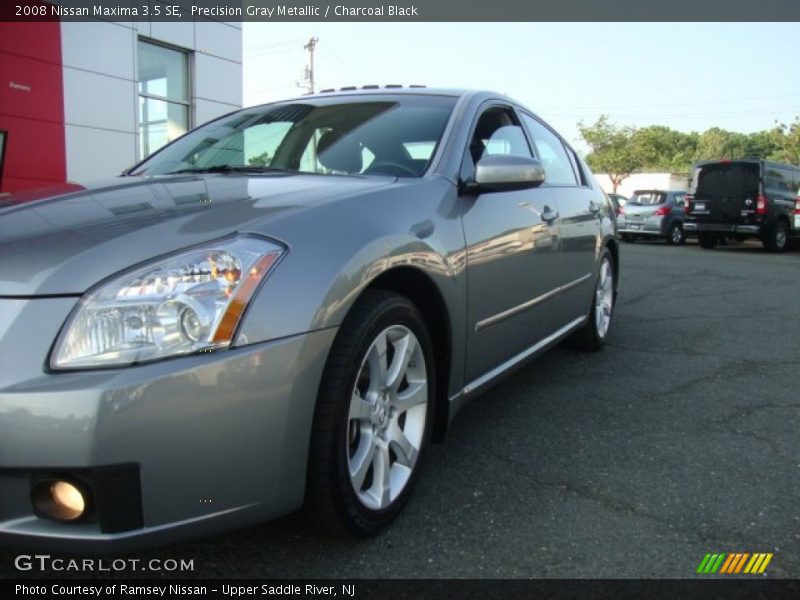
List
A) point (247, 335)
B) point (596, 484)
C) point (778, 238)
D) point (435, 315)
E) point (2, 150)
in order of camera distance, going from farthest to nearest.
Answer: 1. point (778, 238)
2. point (2, 150)
3. point (596, 484)
4. point (435, 315)
5. point (247, 335)

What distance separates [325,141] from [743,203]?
47.5ft

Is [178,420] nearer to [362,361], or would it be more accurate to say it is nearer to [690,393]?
[362,361]

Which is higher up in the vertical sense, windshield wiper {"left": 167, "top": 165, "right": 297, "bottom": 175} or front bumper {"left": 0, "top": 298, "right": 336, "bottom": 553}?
windshield wiper {"left": 167, "top": 165, "right": 297, "bottom": 175}

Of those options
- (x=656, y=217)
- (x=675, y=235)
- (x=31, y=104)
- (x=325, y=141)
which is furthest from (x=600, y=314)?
(x=675, y=235)

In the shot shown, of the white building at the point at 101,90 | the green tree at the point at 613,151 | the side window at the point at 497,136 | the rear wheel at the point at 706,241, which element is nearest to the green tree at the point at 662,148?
the green tree at the point at 613,151

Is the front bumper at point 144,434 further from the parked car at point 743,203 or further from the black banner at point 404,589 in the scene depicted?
the parked car at point 743,203

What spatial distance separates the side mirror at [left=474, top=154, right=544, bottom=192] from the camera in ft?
8.71

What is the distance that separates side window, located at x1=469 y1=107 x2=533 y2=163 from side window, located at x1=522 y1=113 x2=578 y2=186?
0.60ft

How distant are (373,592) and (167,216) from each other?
1160mm

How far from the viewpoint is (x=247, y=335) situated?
5.46ft

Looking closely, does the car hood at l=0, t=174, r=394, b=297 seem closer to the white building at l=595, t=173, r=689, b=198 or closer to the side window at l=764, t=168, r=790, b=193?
the side window at l=764, t=168, r=790, b=193


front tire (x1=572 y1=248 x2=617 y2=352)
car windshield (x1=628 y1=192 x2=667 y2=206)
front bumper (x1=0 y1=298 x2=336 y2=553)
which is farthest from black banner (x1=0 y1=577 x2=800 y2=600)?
car windshield (x1=628 y1=192 x2=667 y2=206)

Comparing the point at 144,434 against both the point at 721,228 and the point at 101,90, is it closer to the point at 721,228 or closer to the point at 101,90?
the point at 101,90

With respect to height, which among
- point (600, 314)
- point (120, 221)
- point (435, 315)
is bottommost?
point (600, 314)
